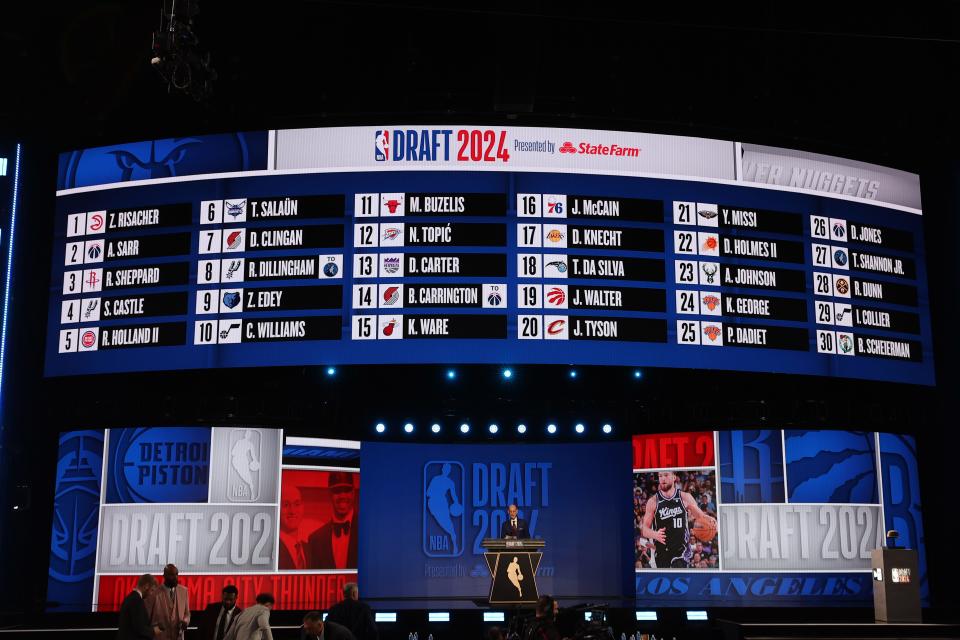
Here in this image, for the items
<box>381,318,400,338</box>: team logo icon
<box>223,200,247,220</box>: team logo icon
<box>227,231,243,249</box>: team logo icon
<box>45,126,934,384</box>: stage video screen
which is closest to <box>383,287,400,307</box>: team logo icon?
<box>45,126,934,384</box>: stage video screen

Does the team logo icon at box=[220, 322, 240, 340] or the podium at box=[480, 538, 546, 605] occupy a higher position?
the team logo icon at box=[220, 322, 240, 340]

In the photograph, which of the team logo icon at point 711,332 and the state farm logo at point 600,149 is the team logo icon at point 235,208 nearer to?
the state farm logo at point 600,149

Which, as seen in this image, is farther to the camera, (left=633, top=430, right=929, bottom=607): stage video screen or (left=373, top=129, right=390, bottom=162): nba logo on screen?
(left=633, top=430, right=929, bottom=607): stage video screen

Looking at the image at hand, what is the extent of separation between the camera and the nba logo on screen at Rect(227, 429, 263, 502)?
1386cm

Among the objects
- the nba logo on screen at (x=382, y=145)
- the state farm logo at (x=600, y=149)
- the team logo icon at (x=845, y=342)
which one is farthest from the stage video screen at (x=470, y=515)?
the state farm logo at (x=600, y=149)

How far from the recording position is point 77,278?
45.2ft

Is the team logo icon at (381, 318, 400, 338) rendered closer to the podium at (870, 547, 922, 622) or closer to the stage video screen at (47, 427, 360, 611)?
the stage video screen at (47, 427, 360, 611)

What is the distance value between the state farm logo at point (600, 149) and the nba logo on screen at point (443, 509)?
5.62 meters

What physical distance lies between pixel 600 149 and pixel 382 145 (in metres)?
3.17

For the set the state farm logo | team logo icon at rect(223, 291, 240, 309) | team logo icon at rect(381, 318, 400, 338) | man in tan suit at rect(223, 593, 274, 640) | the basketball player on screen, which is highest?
the state farm logo

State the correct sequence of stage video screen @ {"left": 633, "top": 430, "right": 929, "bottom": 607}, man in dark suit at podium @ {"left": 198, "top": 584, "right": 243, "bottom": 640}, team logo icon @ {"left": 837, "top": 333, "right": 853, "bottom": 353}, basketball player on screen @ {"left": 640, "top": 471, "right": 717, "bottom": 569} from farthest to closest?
basketball player on screen @ {"left": 640, "top": 471, "right": 717, "bottom": 569}, stage video screen @ {"left": 633, "top": 430, "right": 929, "bottom": 607}, team logo icon @ {"left": 837, "top": 333, "right": 853, "bottom": 353}, man in dark suit at podium @ {"left": 198, "top": 584, "right": 243, "bottom": 640}

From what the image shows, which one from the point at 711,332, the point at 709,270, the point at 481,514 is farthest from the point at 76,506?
the point at 709,270

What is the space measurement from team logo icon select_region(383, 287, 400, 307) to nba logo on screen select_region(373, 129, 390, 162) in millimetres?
1941

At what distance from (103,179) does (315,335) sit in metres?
4.20
